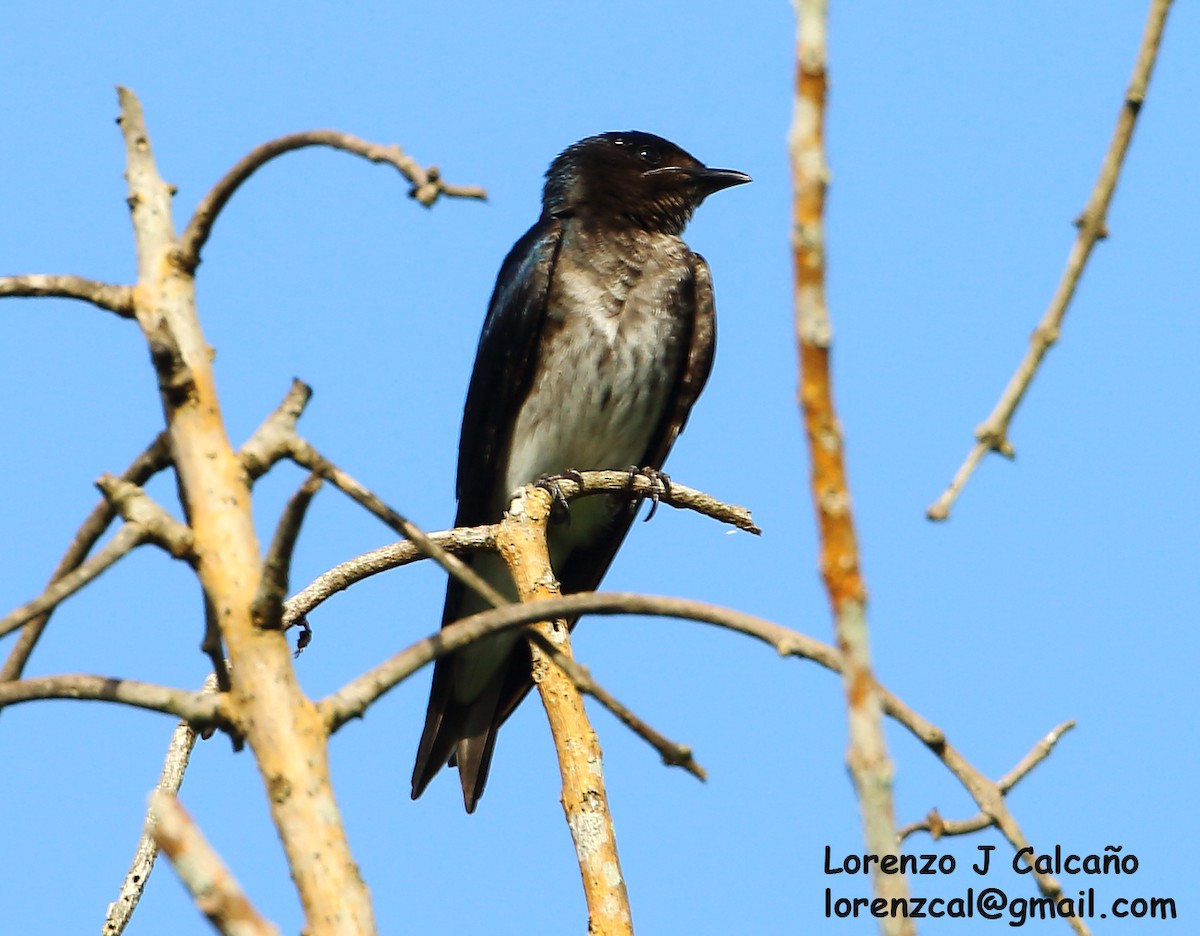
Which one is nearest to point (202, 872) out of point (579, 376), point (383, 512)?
point (383, 512)

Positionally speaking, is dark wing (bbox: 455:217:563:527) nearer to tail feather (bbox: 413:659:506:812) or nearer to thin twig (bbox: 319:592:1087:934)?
tail feather (bbox: 413:659:506:812)

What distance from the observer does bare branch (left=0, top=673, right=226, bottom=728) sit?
2.49 meters

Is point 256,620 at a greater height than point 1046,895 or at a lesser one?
greater

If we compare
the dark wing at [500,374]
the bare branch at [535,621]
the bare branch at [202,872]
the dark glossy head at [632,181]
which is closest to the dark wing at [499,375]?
the dark wing at [500,374]

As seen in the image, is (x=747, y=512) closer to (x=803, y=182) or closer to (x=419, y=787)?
(x=419, y=787)

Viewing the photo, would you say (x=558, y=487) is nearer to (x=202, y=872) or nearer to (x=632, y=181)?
(x=632, y=181)

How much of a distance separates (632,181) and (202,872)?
8.32 m

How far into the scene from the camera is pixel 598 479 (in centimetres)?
743

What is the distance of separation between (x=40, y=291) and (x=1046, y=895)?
210 cm

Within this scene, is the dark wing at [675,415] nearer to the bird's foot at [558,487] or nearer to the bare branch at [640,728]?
the bird's foot at [558,487]

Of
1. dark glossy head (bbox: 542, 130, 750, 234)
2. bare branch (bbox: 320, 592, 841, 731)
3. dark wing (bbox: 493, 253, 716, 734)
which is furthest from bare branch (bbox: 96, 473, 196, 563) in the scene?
dark glossy head (bbox: 542, 130, 750, 234)

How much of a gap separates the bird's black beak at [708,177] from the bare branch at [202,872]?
8.43 metres

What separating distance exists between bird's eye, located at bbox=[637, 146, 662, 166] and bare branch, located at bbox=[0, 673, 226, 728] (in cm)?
790

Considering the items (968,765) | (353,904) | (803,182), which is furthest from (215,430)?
(968,765)
